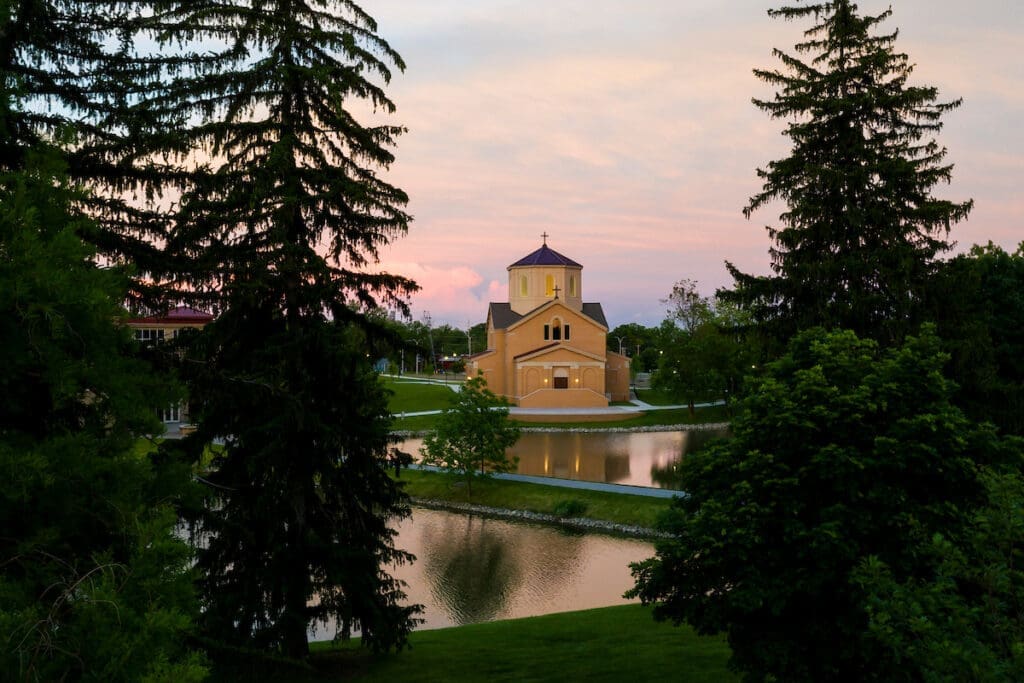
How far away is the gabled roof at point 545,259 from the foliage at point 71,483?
6895cm

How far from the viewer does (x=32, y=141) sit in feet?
29.3

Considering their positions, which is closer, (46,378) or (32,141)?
(46,378)

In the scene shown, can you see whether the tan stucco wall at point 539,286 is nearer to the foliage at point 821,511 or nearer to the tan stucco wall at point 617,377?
the tan stucco wall at point 617,377

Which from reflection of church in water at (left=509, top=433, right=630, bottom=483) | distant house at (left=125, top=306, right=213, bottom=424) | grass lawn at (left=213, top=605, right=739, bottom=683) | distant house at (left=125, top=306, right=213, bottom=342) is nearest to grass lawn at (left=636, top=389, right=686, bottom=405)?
reflection of church in water at (left=509, top=433, right=630, bottom=483)

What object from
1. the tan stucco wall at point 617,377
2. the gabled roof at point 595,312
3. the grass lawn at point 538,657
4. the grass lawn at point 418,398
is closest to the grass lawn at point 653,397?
the tan stucco wall at point 617,377

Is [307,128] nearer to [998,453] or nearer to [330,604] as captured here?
[330,604]

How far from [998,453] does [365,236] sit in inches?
401

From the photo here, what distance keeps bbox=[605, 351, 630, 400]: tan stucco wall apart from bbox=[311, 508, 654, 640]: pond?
4402 centimetres

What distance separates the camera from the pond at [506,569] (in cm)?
2242

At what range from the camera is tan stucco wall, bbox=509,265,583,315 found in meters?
76.0

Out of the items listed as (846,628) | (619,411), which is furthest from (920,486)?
(619,411)

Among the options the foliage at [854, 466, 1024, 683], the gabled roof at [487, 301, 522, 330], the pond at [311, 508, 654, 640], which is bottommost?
the pond at [311, 508, 654, 640]

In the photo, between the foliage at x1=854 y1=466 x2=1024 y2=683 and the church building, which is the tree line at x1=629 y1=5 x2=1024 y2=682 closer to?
the foliage at x1=854 y1=466 x2=1024 y2=683

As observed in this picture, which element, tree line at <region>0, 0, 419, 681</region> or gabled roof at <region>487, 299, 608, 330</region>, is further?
gabled roof at <region>487, 299, 608, 330</region>
